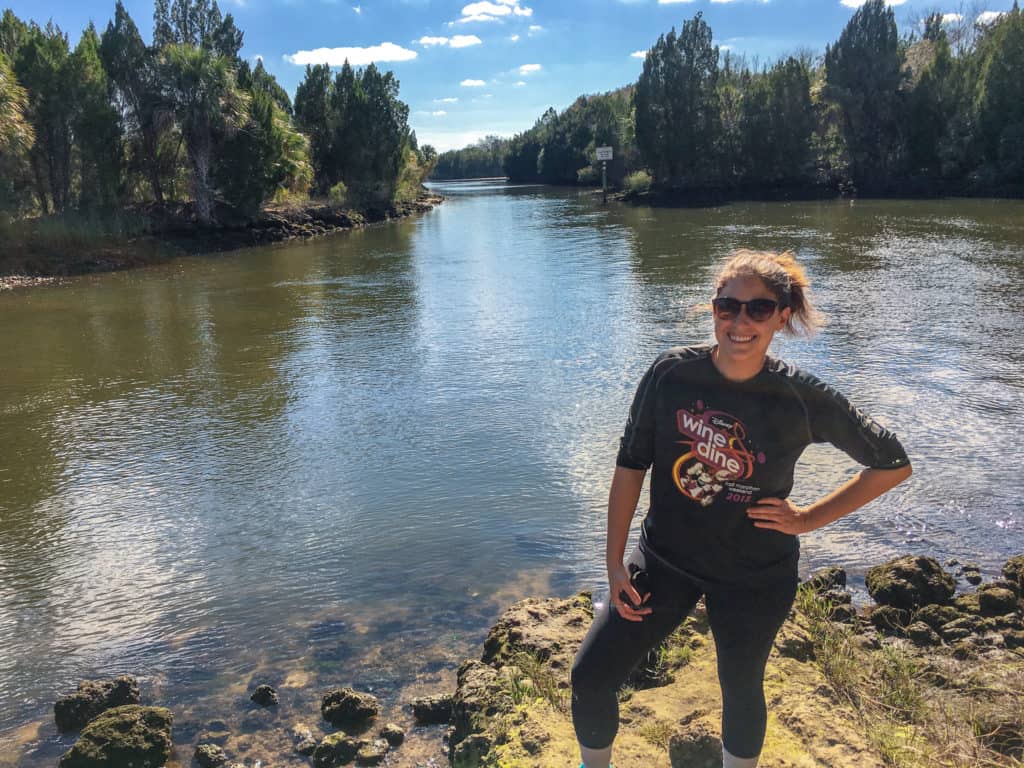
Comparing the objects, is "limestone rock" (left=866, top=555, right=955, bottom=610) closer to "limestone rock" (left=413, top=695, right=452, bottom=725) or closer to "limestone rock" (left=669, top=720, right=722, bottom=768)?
"limestone rock" (left=669, top=720, right=722, bottom=768)

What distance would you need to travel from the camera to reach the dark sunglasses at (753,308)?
2.30m

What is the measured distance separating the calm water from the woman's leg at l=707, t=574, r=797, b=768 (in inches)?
78.6

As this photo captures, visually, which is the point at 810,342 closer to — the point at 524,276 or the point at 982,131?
the point at 524,276

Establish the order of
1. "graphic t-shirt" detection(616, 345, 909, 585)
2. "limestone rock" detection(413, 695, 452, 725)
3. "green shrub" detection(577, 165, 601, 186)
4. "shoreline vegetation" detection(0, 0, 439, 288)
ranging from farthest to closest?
"green shrub" detection(577, 165, 601, 186) < "shoreline vegetation" detection(0, 0, 439, 288) < "limestone rock" detection(413, 695, 452, 725) < "graphic t-shirt" detection(616, 345, 909, 585)

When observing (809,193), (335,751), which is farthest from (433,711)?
(809,193)

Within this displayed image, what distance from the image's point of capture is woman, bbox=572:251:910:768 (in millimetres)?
2246

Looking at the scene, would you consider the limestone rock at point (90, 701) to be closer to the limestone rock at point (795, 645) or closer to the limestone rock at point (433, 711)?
the limestone rock at point (433, 711)

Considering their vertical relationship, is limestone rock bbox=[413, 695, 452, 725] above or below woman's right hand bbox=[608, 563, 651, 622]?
below

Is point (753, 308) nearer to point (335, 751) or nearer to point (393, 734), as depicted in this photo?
point (393, 734)

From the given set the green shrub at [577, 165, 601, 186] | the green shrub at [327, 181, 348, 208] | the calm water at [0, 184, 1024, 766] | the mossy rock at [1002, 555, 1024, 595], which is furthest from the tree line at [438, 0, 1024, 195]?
the mossy rock at [1002, 555, 1024, 595]

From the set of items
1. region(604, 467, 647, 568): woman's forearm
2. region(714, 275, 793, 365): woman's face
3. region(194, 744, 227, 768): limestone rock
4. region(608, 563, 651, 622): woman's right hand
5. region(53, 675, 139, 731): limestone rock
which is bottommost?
region(194, 744, 227, 768): limestone rock

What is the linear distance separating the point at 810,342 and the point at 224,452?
8.00m

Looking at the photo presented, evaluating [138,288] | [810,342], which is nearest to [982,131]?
[810,342]

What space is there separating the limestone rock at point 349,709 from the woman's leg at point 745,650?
1888 millimetres
